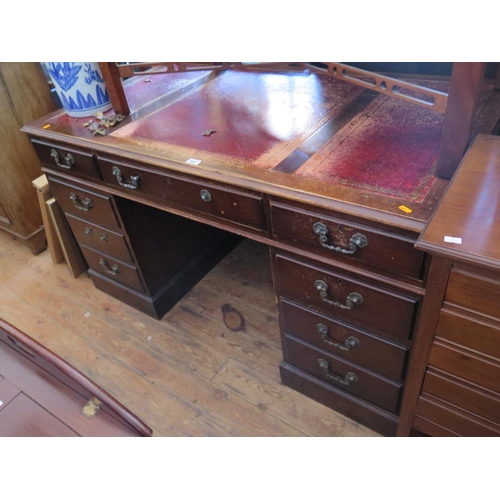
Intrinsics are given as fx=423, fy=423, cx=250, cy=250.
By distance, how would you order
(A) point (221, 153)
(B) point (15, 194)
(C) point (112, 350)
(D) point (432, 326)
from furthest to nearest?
(B) point (15, 194) → (C) point (112, 350) → (A) point (221, 153) → (D) point (432, 326)

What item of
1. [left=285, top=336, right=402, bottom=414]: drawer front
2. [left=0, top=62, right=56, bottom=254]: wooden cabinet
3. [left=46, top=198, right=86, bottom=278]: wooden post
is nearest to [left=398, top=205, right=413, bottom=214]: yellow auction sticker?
[left=285, top=336, right=402, bottom=414]: drawer front

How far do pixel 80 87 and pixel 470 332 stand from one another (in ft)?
4.74

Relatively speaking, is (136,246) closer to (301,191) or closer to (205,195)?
(205,195)

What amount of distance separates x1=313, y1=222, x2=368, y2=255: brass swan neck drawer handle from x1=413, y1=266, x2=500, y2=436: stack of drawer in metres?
0.22

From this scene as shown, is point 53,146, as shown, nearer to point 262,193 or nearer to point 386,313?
point 262,193

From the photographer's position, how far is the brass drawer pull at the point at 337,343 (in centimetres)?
123

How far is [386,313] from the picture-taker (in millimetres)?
1097

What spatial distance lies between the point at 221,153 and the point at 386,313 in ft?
2.08

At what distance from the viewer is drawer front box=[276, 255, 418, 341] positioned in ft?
3.51

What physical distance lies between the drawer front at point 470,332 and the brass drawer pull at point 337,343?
35 centimetres

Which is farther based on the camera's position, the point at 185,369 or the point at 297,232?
the point at 185,369

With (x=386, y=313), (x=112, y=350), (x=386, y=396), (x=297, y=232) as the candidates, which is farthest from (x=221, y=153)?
(x=112, y=350)

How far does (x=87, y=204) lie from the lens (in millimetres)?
1688

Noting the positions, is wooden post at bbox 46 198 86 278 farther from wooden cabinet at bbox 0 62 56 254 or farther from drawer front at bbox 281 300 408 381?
drawer front at bbox 281 300 408 381
